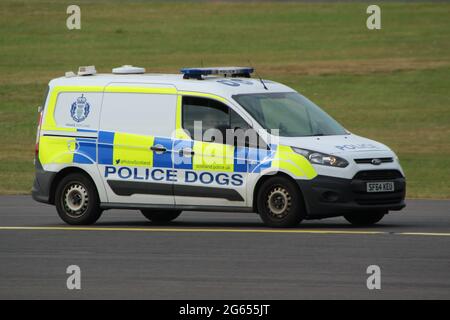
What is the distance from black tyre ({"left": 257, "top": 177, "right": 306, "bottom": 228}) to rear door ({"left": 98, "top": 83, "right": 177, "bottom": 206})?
4.08 feet

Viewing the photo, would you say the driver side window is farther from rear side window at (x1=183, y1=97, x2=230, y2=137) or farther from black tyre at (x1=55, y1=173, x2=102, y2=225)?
black tyre at (x1=55, y1=173, x2=102, y2=225)

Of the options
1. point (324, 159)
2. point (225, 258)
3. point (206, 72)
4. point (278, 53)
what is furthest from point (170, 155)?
point (278, 53)

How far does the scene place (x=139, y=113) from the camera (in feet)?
55.1

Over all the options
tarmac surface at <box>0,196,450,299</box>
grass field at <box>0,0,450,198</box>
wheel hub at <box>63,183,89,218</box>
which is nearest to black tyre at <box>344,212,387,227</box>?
tarmac surface at <box>0,196,450,299</box>

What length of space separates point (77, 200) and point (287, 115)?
288 centimetres

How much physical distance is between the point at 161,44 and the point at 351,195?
1131 inches

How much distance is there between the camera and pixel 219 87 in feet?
54.3

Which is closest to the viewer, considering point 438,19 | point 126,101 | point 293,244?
point 293,244

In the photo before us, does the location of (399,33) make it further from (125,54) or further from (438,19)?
(125,54)

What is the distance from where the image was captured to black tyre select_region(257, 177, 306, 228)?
51.8ft

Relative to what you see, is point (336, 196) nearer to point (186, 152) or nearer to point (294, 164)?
point (294, 164)

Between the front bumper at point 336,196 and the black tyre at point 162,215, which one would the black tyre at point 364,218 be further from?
the black tyre at point 162,215

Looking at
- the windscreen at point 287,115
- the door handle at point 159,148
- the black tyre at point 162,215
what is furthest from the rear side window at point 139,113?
the black tyre at point 162,215

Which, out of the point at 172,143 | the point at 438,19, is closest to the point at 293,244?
the point at 172,143
